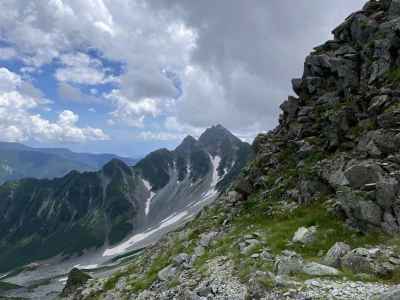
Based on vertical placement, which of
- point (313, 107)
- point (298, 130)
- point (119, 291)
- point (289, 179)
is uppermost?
point (313, 107)

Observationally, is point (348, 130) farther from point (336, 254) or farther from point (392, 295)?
point (392, 295)

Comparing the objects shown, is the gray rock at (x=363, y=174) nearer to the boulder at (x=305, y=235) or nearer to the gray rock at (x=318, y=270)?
the boulder at (x=305, y=235)

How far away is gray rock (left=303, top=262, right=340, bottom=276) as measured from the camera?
21.4 metres

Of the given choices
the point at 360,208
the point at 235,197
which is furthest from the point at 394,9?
the point at 360,208

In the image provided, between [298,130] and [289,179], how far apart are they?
11.3 meters

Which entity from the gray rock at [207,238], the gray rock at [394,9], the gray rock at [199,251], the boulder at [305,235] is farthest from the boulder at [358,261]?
the gray rock at [394,9]

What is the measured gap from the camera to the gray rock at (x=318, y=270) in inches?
842

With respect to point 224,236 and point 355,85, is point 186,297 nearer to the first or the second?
point 224,236

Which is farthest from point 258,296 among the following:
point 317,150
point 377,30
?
point 377,30

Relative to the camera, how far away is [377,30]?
4847 centimetres

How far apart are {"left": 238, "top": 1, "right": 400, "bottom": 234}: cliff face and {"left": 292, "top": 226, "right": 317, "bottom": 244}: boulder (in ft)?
10.5

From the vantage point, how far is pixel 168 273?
37.2m

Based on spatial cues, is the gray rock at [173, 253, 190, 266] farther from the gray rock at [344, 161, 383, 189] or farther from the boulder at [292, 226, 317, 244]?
the gray rock at [344, 161, 383, 189]

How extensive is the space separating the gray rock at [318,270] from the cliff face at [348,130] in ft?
23.7
